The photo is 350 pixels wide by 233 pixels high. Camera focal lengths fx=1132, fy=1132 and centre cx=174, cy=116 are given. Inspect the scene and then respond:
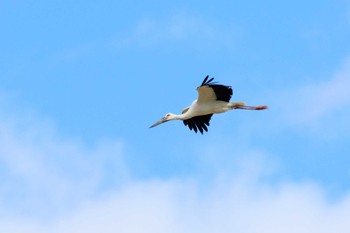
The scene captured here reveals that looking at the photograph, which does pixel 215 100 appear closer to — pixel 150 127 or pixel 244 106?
pixel 244 106

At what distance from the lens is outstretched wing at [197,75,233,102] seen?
97.2ft

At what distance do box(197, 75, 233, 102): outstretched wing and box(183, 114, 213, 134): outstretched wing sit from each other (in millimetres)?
2372

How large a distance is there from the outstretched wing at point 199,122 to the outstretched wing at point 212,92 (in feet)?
7.78

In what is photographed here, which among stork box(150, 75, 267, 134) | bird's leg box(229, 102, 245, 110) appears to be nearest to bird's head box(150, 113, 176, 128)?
stork box(150, 75, 267, 134)

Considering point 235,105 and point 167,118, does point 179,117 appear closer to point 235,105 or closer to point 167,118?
point 167,118

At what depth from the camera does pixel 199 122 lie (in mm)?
33000

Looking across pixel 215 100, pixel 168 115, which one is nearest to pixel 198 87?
pixel 215 100

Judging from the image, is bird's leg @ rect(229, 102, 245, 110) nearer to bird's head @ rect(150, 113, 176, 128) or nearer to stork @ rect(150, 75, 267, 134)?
stork @ rect(150, 75, 267, 134)

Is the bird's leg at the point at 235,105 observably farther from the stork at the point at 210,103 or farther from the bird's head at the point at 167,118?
the bird's head at the point at 167,118

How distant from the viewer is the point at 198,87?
97.5 feet

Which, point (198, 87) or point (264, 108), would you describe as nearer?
point (198, 87)

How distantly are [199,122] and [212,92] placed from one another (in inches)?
118

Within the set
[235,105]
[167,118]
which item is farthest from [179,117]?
[235,105]

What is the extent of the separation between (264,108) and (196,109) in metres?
2.03
